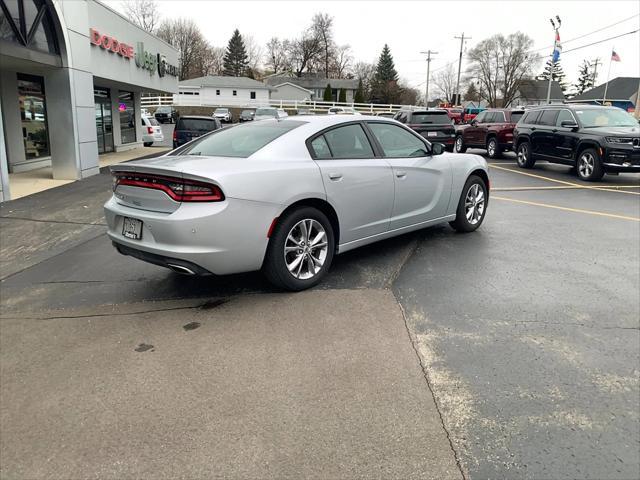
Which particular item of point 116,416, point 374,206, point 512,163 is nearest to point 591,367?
point 374,206

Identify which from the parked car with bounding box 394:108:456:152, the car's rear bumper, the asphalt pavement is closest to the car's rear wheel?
the parked car with bounding box 394:108:456:152

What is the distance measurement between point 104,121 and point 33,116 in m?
5.66

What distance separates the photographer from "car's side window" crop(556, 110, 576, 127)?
13.1 m

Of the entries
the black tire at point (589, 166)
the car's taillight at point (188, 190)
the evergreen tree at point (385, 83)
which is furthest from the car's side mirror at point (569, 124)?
the evergreen tree at point (385, 83)

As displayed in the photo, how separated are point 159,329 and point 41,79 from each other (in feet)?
42.4

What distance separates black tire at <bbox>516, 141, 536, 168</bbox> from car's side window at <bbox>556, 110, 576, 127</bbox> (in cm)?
136

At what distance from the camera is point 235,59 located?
9694cm

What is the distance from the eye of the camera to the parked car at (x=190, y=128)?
17531 millimetres

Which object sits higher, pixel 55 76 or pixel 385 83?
pixel 385 83

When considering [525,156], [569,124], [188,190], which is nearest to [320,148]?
[188,190]

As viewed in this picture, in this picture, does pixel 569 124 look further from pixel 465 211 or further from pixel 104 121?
pixel 104 121

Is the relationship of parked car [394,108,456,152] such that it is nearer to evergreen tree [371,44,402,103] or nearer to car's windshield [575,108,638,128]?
car's windshield [575,108,638,128]

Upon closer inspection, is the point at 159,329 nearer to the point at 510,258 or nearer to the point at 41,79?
the point at 510,258

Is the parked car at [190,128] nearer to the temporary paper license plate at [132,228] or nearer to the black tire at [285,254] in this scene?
the temporary paper license plate at [132,228]
